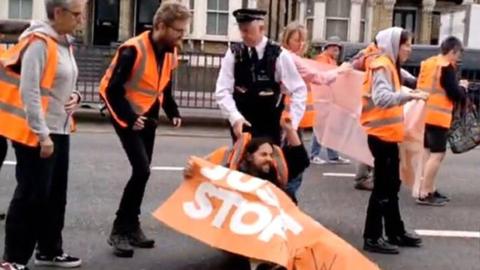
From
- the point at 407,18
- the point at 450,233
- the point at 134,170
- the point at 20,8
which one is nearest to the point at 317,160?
the point at 450,233

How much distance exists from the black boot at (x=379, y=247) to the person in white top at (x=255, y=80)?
1108 mm

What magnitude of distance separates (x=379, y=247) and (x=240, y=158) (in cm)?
150

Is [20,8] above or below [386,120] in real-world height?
above

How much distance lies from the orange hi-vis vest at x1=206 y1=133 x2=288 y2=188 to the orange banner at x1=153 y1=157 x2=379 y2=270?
130 millimetres

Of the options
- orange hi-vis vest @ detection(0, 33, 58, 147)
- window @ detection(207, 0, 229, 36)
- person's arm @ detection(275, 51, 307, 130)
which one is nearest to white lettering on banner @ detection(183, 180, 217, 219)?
person's arm @ detection(275, 51, 307, 130)

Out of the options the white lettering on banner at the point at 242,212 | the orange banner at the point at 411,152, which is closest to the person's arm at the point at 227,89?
the white lettering on banner at the point at 242,212

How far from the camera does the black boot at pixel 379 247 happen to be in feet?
22.5

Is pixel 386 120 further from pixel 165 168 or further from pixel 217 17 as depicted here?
pixel 217 17

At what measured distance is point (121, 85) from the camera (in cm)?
620

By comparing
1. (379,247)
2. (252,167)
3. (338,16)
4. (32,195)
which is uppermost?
(338,16)

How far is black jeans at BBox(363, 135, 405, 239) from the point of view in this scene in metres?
6.77

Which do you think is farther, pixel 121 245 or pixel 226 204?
pixel 121 245

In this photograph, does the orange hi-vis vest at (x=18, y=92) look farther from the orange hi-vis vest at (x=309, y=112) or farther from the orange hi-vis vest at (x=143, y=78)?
the orange hi-vis vest at (x=309, y=112)

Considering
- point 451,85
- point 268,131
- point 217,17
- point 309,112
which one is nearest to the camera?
point 268,131
